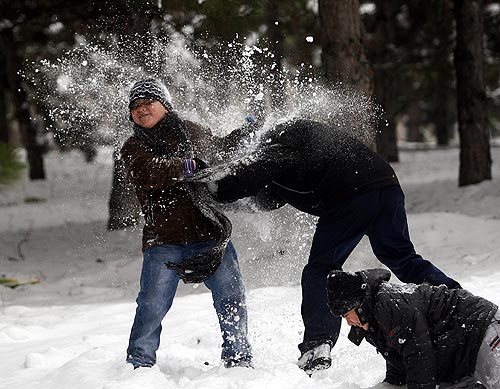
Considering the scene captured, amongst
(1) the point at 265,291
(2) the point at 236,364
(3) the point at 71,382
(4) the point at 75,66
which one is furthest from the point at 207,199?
(4) the point at 75,66

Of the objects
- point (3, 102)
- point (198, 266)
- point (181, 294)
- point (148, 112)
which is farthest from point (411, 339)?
point (3, 102)

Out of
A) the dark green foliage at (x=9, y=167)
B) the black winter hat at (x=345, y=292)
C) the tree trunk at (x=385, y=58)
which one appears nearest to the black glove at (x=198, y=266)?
the black winter hat at (x=345, y=292)

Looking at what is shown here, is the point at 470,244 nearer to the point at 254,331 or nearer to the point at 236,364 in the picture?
the point at 254,331

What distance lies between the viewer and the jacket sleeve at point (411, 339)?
3.54m

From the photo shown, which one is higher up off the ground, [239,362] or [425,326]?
[425,326]

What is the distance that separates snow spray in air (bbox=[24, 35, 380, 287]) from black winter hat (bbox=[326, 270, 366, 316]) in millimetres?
995

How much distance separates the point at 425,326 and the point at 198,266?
1.25 metres

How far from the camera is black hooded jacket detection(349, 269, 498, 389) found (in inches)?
140

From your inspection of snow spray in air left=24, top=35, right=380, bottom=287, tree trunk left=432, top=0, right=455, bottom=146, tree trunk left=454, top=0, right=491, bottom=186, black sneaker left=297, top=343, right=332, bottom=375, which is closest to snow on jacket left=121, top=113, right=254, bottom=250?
snow spray in air left=24, top=35, right=380, bottom=287

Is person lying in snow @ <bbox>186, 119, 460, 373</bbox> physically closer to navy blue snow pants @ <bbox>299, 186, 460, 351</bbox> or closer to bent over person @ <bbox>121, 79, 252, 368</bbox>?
navy blue snow pants @ <bbox>299, 186, 460, 351</bbox>

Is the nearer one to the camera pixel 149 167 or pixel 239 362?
pixel 149 167

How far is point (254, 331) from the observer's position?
5.24 m

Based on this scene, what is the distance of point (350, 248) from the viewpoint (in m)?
4.26

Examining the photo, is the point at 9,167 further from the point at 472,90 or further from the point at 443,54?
the point at 443,54
